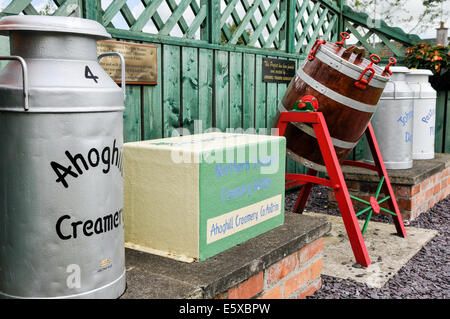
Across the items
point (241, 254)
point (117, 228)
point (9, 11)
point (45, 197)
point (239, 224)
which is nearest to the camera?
point (45, 197)

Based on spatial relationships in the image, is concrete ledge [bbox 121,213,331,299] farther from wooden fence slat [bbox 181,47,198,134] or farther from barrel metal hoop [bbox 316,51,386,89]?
wooden fence slat [bbox 181,47,198,134]

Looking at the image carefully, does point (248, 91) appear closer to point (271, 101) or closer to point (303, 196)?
point (271, 101)

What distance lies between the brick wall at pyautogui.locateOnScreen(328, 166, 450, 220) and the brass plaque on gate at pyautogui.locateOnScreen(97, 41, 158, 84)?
201cm

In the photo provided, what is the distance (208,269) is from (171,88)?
173cm

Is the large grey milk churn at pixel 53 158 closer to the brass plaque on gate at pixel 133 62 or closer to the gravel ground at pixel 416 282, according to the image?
the brass plaque on gate at pixel 133 62

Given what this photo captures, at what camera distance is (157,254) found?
6.22 feet

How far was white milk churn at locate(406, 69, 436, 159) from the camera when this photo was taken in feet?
14.5

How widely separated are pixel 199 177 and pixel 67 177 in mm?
566

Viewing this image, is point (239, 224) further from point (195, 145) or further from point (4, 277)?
point (4, 277)

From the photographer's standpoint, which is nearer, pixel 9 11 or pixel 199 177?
pixel 199 177

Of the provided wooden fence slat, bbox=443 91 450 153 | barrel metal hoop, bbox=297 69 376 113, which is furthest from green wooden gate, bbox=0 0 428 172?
wooden fence slat, bbox=443 91 450 153

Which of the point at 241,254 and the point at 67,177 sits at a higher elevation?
the point at 67,177
